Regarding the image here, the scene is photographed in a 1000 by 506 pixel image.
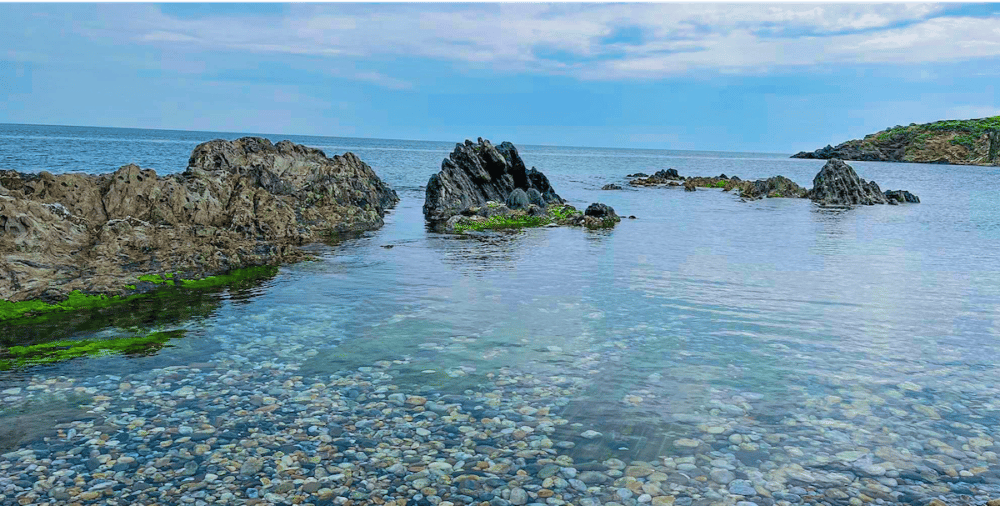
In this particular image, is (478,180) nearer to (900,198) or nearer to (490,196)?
(490,196)

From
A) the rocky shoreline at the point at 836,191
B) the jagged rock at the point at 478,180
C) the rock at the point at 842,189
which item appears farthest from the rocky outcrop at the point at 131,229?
the rock at the point at 842,189

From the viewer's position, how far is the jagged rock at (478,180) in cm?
5425

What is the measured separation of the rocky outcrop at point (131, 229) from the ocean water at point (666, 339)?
109 inches

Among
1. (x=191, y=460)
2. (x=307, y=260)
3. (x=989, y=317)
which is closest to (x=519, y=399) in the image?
(x=191, y=460)

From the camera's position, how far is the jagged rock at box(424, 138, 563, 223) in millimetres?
54250

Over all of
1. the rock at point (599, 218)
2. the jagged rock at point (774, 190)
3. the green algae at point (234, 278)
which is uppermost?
the jagged rock at point (774, 190)

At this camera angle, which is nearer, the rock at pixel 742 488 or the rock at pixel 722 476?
the rock at pixel 742 488

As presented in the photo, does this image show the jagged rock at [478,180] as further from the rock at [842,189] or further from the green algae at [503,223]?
the rock at [842,189]

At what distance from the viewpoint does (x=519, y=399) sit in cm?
1362

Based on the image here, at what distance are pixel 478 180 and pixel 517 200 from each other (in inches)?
243

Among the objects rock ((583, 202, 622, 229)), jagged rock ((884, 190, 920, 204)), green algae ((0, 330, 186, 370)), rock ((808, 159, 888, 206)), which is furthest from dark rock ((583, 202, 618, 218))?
jagged rock ((884, 190, 920, 204))

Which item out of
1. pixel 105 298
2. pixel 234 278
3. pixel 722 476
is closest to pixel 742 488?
pixel 722 476

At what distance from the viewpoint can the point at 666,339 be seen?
18.2 meters

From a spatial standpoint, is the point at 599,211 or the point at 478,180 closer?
the point at 599,211
